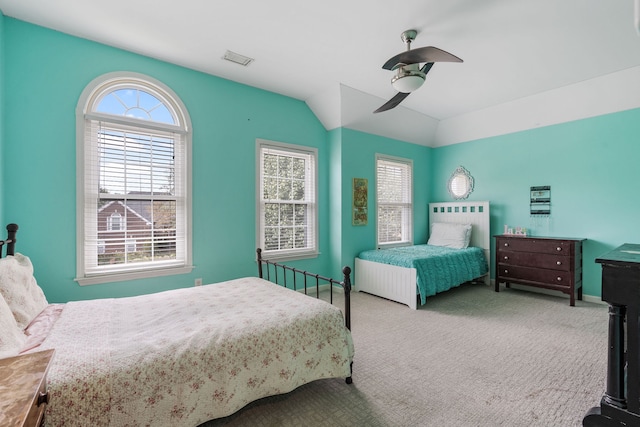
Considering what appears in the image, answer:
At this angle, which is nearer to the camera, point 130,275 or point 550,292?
point 130,275

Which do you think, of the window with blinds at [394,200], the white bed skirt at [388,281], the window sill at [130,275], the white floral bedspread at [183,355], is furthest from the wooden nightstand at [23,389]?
the window with blinds at [394,200]

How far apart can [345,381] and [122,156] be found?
120 inches

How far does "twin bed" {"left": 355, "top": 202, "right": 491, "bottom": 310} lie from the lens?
3783 mm

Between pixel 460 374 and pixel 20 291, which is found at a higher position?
pixel 20 291

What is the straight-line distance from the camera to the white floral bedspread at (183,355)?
125 cm

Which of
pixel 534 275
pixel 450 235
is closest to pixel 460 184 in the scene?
pixel 450 235

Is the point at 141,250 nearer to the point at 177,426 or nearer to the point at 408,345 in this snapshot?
the point at 177,426

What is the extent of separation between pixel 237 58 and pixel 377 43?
59.9 inches

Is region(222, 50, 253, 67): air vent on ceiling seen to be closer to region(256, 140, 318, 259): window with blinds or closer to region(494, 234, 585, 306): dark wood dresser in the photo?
region(256, 140, 318, 259): window with blinds

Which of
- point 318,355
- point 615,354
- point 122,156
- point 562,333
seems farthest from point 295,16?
point 562,333

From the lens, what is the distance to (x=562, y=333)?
296 cm

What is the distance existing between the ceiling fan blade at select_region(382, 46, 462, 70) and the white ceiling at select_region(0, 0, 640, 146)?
0.42 meters

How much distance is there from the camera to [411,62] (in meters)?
2.48

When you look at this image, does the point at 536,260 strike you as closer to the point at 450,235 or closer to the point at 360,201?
the point at 450,235
